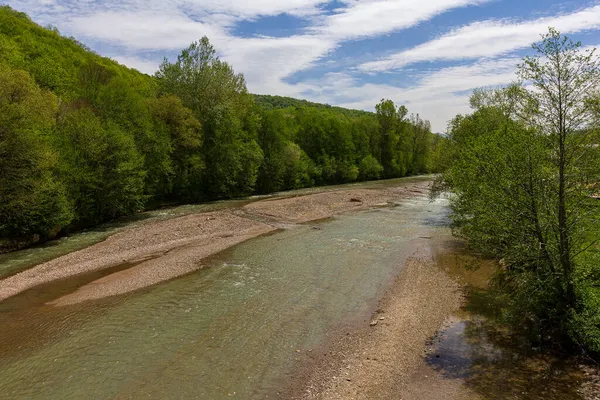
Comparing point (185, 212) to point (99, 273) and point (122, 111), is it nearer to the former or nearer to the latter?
point (122, 111)

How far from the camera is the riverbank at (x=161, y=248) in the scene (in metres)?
17.5

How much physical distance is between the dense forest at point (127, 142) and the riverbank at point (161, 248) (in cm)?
498

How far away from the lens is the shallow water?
9.97 m

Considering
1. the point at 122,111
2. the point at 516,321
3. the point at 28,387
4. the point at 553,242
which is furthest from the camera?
the point at 122,111

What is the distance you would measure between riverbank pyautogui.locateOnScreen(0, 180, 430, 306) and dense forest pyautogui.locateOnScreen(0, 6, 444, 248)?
4.98 m

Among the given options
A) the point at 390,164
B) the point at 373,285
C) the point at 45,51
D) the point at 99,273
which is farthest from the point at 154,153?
the point at 390,164

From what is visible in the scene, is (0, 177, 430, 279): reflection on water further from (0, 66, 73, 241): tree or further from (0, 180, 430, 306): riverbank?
(0, 66, 73, 241): tree

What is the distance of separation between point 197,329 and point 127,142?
2472 cm

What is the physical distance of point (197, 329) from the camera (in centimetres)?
1302

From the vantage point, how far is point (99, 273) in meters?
19.2

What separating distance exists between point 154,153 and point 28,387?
3110 centimetres

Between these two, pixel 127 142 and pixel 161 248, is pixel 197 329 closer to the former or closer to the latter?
pixel 161 248

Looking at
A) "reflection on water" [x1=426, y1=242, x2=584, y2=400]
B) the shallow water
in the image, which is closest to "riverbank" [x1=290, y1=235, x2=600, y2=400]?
"reflection on water" [x1=426, y1=242, x2=584, y2=400]

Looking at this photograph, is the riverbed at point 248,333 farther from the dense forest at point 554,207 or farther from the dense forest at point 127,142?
the dense forest at point 127,142
